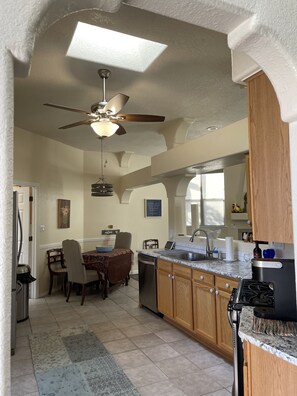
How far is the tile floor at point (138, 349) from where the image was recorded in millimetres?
2504

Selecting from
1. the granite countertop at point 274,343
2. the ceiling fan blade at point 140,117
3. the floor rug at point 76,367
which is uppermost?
the ceiling fan blade at point 140,117

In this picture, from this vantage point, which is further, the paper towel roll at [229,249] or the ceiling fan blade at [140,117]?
the paper towel roll at [229,249]

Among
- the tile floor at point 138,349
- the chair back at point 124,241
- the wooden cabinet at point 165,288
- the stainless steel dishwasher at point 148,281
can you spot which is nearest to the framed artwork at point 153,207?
the chair back at point 124,241

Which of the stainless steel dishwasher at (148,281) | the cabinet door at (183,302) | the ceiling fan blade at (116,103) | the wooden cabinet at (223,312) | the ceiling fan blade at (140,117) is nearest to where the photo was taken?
the ceiling fan blade at (116,103)

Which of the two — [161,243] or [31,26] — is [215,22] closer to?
[31,26]

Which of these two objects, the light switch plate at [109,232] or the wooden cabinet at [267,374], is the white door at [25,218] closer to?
the light switch plate at [109,232]

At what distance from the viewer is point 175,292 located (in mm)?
3701

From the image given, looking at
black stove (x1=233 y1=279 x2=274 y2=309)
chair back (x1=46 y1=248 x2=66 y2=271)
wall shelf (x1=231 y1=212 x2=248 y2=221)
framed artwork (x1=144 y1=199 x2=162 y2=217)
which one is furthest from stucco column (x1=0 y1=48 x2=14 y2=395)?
wall shelf (x1=231 y1=212 x2=248 y2=221)

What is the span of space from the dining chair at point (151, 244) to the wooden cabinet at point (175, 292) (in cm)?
310

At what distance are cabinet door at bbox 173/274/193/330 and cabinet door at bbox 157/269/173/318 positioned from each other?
0.10 metres

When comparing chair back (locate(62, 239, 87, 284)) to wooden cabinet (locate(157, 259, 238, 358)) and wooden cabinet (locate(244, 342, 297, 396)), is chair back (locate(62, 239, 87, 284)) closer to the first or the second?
wooden cabinet (locate(157, 259, 238, 358))

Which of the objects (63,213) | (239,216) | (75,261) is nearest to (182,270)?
(75,261)

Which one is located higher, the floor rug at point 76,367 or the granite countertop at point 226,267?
the granite countertop at point 226,267

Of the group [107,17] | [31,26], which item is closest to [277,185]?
[31,26]
